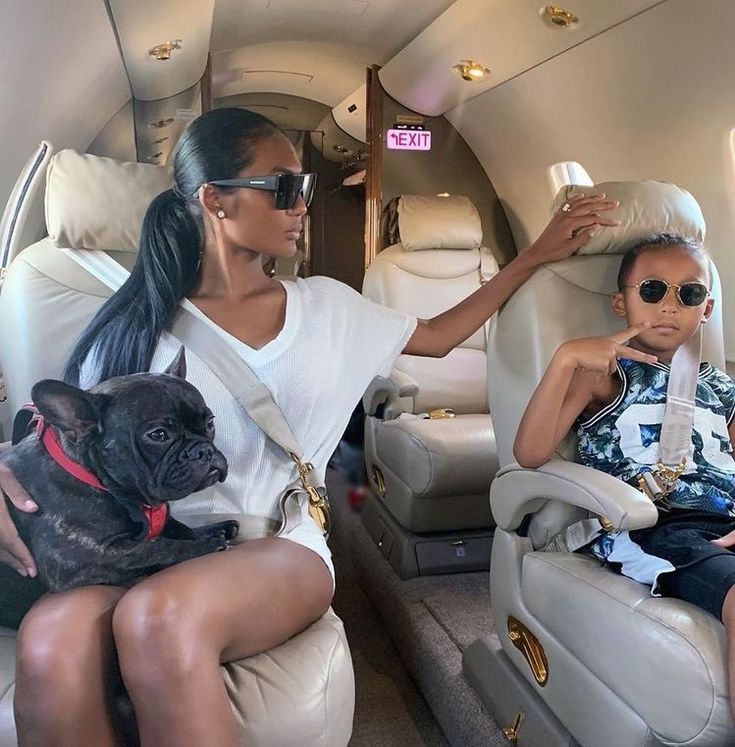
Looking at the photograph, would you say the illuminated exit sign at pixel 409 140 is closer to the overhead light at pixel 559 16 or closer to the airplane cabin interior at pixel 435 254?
the airplane cabin interior at pixel 435 254

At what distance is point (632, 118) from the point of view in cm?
279

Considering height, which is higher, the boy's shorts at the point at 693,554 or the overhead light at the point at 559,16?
the overhead light at the point at 559,16

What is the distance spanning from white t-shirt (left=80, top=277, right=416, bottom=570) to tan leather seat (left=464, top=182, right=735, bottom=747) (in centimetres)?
37

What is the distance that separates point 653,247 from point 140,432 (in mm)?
1140

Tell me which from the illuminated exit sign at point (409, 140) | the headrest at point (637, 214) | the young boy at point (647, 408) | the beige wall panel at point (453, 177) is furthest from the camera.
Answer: the beige wall panel at point (453, 177)

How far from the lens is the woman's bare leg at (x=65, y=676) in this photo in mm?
1011

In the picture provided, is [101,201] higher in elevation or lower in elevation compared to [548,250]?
higher

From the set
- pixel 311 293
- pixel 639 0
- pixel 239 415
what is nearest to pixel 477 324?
pixel 311 293

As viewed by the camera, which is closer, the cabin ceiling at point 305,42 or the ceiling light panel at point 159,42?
the ceiling light panel at point 159,42

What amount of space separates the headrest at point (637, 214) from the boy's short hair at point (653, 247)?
30 mm

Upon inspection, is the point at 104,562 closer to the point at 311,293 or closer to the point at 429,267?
the point at 311,293

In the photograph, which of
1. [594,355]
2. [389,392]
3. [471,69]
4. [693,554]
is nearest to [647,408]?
[594,355]

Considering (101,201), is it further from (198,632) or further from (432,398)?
(432,398)

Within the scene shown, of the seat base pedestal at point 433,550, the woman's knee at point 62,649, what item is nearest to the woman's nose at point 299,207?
the woman's knee at point 62,649
